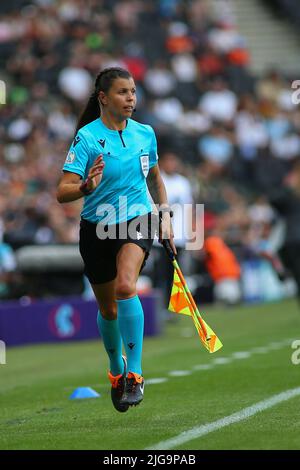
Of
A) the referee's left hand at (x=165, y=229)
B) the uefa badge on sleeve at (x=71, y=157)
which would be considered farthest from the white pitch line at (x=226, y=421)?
the uefa badge on sleeve at (x=71, y=157)

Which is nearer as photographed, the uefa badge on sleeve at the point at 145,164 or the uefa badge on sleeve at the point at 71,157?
the uefa badge on sleeve at the point at 71,157

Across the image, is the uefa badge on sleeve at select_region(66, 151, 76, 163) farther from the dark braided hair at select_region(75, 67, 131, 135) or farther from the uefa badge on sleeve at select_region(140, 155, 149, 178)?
the uefa badge on sleeve at select_region(140, 155, 149, 178)

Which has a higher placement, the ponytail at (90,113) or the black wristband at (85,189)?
the ponytail at (90,113)

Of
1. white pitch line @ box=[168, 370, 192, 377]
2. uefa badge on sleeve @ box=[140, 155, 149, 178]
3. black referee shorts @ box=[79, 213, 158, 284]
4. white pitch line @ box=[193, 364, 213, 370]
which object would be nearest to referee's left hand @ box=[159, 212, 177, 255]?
black referee shorts @ box=[79, 213, 158, 284]

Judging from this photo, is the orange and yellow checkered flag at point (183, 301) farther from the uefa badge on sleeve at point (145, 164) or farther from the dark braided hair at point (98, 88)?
the dark braided hair at point (98, 88)

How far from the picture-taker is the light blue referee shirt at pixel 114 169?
754 cm

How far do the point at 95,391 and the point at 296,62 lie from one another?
1944 cm

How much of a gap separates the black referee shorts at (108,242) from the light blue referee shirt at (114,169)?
53 millimetres

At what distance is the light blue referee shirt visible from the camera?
7.54m

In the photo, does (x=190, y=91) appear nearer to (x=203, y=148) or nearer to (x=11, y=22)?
(x=203, y=148)

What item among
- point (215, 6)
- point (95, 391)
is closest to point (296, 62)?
point (215, 6)

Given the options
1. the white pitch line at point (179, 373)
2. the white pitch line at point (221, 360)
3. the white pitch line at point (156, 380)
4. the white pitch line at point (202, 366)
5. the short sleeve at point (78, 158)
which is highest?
the short sleeve at point (78, 158)

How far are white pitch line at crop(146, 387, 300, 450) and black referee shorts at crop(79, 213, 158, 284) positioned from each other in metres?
1.14

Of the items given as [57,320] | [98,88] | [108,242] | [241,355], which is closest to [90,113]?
[98,88]
